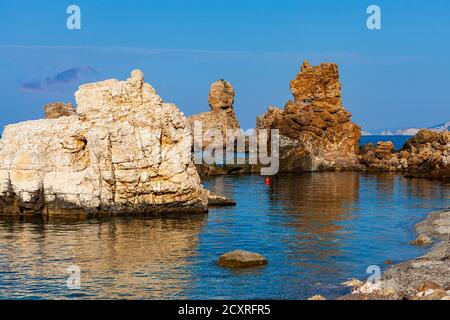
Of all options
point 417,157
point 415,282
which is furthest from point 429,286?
point 417,157

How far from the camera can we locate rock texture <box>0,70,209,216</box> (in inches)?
2493

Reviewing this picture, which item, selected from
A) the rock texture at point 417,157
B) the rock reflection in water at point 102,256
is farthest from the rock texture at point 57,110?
the rock reflection in water at point 102,256

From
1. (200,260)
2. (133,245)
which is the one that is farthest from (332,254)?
(133,245)

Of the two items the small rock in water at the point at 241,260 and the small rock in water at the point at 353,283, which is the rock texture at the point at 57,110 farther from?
the small rock in water at the point at 353,283

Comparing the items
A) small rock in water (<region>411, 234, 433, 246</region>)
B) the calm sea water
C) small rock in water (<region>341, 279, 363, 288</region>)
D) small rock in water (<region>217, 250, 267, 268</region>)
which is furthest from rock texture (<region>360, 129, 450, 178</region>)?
small rock in water (<region>341, 279, 363, 288</region>)

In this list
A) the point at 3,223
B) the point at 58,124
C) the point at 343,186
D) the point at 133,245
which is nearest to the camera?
the point at 133,245

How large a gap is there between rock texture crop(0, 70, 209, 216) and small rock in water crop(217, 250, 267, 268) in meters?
21.8

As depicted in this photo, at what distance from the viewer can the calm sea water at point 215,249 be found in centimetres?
3775

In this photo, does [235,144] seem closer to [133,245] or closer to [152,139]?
[152,139]

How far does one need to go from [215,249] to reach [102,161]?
18.6 m

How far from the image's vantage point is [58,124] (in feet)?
217

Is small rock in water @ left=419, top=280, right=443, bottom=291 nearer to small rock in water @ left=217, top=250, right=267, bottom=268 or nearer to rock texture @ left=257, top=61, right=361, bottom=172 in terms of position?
small rock in water @ left=217, top=250, right=267, bottom=268

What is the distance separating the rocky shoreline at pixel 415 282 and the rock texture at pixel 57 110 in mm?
101080

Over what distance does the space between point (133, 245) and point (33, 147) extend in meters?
18.7
